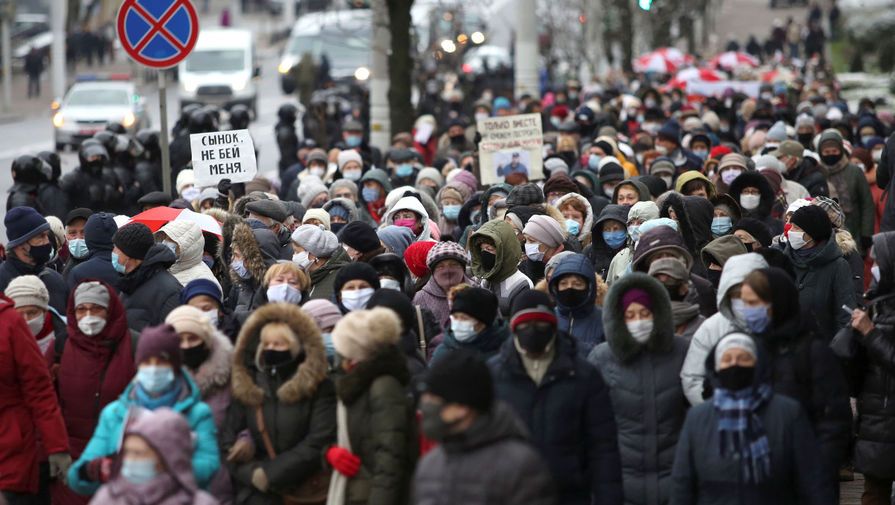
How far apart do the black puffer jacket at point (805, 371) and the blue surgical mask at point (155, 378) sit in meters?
2.54

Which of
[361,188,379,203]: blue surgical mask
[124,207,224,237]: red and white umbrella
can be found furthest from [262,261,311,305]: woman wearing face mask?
[361,188,379,203]: blue surgical mask

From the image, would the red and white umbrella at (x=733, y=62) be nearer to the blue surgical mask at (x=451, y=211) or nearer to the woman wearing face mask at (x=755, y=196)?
the blue surgical mask at (x=451, y=211)

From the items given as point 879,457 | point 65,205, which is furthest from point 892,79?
point 879,457

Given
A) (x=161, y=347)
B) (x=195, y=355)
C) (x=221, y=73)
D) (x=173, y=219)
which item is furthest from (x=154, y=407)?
(x=221, y=73)

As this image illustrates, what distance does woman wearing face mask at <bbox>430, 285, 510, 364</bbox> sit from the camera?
680 centimetres

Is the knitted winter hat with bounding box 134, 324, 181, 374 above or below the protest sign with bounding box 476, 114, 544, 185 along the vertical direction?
below

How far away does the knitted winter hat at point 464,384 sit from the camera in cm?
509

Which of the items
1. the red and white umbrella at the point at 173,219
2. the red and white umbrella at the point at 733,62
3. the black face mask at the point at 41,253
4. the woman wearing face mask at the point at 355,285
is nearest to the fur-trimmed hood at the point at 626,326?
the woman wearing face mask at the point at 355,285

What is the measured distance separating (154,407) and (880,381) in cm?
339

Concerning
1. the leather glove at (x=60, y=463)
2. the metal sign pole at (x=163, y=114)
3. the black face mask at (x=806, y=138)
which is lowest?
the leather glove at (x=60, y=463)

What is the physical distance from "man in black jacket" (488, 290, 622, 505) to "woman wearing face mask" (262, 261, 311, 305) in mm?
2058

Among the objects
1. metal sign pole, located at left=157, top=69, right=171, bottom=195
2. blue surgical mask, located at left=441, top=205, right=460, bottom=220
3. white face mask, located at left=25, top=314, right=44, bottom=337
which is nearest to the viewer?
white face mask, located at left=25, top=314, right=44, bottom=337

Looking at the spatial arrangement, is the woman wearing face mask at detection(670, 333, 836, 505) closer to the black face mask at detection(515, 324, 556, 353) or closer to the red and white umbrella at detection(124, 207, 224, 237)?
the black face mask at detection(515, 324, 556, 353)

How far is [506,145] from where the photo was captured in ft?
48.2
